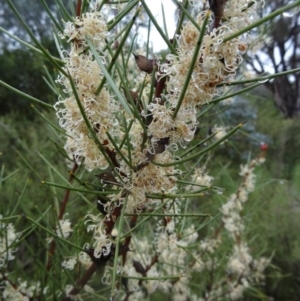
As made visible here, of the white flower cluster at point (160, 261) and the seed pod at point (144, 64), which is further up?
the seed pod at point (144, 64)

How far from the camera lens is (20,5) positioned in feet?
5.08

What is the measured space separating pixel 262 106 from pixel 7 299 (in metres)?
3.96

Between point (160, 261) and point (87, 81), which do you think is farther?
point (160, 261)

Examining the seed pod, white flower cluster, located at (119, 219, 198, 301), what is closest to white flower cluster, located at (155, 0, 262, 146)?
the seed pod

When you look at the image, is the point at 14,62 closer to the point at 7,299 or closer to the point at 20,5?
the point at 20,5

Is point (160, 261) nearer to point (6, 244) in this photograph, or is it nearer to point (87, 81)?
point (6, 244)

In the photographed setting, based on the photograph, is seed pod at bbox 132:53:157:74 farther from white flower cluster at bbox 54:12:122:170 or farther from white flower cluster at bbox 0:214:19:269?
white flower cluster at bbox 0:214:19:269

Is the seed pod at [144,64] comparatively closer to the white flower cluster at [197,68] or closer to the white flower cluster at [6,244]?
the white flower cluster at [197,68]

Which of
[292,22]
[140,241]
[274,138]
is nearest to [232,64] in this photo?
[140,241]

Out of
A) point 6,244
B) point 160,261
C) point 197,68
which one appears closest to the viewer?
point 197,68

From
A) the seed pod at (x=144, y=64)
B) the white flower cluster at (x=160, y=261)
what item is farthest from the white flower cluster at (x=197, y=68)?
the white flower cluster at (x=160, y=261)

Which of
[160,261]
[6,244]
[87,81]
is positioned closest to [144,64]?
[87,81]

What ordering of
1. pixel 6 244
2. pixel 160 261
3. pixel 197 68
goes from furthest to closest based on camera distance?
1. pixel 160 261
2. pixel 6 244
3. pixel 197 68

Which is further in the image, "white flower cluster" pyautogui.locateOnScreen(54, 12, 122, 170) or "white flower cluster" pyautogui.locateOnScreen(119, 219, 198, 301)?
"white flower cluster" pyautogui.locateOnScreen(119, 219, 198, 301)
